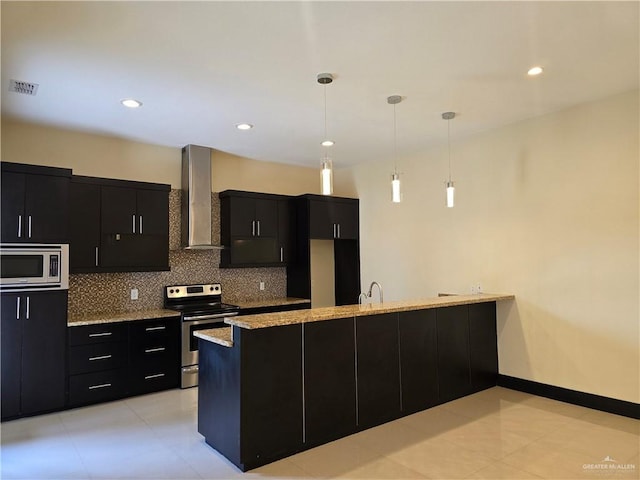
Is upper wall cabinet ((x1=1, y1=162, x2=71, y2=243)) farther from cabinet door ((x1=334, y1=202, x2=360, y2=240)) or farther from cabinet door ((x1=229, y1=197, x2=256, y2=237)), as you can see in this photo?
cabinet door ((x1=334, y1=202, x2=360, y2=240))

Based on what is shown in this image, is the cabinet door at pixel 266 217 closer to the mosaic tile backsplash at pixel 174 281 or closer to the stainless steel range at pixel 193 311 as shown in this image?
the mosaic tile backsplash at pixel 174 281

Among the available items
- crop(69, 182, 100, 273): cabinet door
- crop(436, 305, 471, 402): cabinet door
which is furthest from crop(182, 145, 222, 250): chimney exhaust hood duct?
crop(436, 305, 471, 402): cabinet door

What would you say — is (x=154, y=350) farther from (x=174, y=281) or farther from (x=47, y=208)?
(x=47, y=208)

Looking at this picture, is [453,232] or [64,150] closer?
[64,150]

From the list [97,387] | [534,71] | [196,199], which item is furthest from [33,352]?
[534,71]

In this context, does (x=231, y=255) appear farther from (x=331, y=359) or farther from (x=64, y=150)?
(x=331, y=359)

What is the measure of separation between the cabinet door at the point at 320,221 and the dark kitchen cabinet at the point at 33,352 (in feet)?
10.1

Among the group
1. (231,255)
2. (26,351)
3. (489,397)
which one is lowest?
(489,397)

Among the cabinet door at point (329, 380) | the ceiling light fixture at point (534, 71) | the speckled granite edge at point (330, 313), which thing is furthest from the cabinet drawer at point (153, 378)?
the ceiling light fixture at point (534, 71)

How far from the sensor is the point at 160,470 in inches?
110

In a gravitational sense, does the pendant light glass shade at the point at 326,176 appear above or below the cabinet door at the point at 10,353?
above

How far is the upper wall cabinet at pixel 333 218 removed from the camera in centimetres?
591

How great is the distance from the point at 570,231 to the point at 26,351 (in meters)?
5.10

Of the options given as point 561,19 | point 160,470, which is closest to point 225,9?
point 561,19
